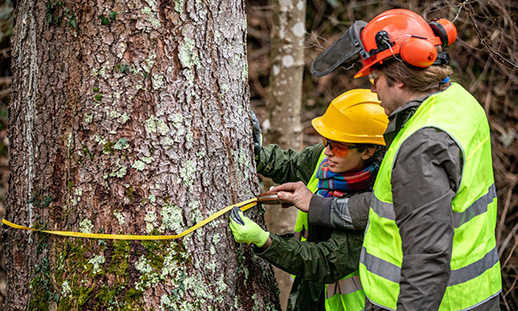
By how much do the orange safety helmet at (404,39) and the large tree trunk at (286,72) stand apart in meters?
2.09

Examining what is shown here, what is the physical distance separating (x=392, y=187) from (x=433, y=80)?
50 cm

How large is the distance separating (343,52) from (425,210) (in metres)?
0.88

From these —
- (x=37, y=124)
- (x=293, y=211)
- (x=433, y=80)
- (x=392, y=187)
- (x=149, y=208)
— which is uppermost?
(x=433, y=80)

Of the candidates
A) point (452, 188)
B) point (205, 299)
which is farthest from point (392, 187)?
point (205, 299)

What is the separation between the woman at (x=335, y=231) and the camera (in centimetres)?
232

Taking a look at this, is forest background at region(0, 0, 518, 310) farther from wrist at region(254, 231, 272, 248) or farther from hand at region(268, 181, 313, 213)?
wrist at region(254, 231, 272, 248)

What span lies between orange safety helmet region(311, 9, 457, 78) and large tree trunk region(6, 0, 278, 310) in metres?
0.60

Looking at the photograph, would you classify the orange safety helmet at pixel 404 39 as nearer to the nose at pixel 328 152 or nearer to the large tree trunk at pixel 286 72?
the nose at pixel 328 152

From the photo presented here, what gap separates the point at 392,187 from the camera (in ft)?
6.25

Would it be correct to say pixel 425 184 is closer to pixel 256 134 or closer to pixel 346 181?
pixel 346 181

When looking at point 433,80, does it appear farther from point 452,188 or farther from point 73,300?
point 73,300

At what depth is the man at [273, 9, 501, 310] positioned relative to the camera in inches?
71.0

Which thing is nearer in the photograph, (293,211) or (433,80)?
(433,80)

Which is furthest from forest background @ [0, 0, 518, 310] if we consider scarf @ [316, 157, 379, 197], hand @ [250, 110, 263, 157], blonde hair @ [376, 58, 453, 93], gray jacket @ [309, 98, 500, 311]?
gray jacket @ [309, 98, 500, 311]
